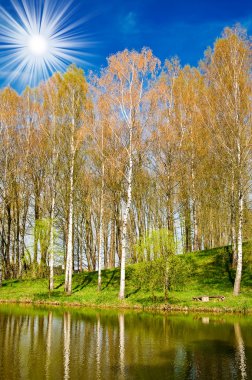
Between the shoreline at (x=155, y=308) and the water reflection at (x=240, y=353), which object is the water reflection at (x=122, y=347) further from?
the shoreline at (x=155, y=308)

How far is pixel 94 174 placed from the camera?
3906 cm

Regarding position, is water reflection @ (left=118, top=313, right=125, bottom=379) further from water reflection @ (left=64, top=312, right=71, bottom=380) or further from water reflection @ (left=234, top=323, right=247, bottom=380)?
water reflection @ (left=234, top=323, right=247, bottom=380)

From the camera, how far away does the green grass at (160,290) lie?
23.2 metres

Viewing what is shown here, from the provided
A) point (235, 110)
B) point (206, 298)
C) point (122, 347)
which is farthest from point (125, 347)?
point (235, 110)

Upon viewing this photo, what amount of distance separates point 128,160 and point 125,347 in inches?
719

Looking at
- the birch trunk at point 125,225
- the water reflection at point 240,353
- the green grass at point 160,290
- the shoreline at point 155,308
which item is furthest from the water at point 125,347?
the birch trunk at point 125,225

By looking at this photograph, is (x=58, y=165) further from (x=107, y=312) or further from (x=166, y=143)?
(x=107, y=312)

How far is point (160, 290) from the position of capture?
27719mm

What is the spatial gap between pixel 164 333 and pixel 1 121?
26421mm

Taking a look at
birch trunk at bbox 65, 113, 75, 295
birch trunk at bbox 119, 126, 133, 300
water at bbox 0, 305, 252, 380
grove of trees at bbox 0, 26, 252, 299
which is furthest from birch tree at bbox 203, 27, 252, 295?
birch trunk at bbox 65, 113, 75, 295

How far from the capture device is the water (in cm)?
969

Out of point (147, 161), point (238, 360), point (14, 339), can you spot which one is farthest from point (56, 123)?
point (238, 360)

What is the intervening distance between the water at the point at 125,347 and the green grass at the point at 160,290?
3090 millimetres

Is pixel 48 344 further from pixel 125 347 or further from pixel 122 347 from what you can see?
pixel 125 347
